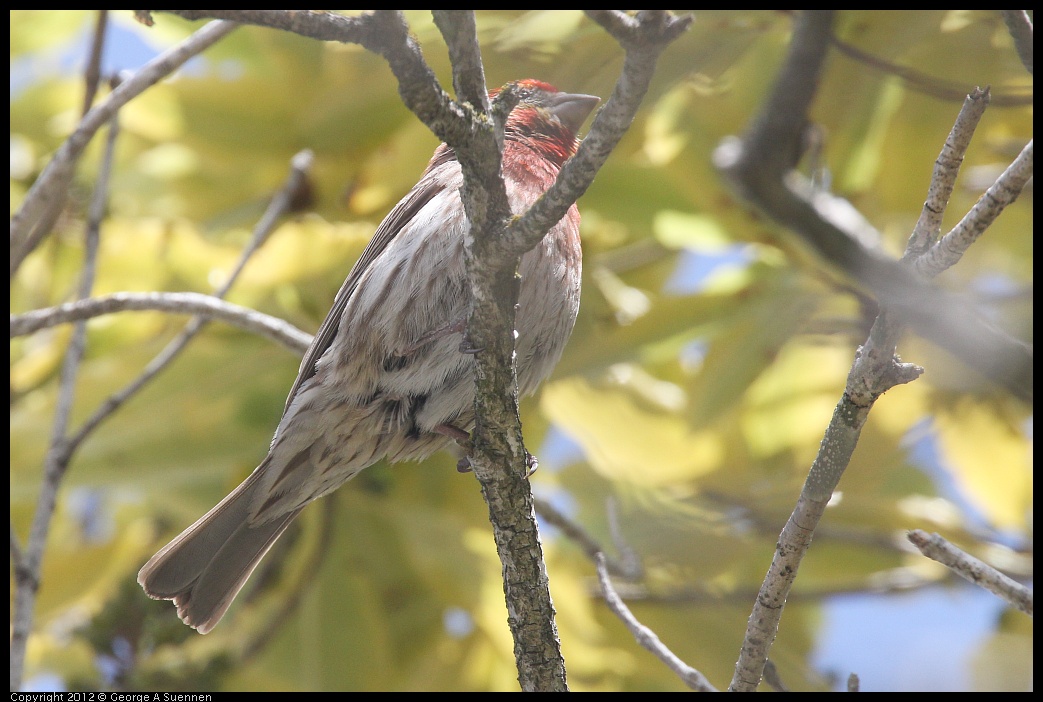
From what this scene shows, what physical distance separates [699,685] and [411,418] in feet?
4.82

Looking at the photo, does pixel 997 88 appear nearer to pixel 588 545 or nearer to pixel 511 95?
pixel 588 545

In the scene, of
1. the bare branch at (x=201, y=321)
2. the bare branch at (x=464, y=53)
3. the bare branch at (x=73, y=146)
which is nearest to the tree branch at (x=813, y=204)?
the bare branch at (x=201, y=321)

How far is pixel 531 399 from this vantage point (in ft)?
16.7

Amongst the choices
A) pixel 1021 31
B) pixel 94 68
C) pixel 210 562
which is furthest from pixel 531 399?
pixel 1021 31

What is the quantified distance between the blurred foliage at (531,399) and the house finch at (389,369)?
82 centimetres

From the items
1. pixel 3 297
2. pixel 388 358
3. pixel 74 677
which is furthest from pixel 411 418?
pixel 74 677

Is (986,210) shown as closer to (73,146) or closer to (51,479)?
(73,146)

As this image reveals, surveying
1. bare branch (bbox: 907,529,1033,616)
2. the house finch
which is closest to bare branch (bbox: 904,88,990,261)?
bare branch (bbox: 907,529,1033,616)

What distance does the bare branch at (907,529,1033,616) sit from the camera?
1.88 m

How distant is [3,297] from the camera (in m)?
3.35

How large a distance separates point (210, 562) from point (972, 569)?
274 centimetres

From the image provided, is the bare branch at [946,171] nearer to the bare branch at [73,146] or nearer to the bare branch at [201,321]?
the bare branch at [201,321]

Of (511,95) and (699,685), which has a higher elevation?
(511,95)

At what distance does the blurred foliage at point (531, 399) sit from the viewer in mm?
4477
